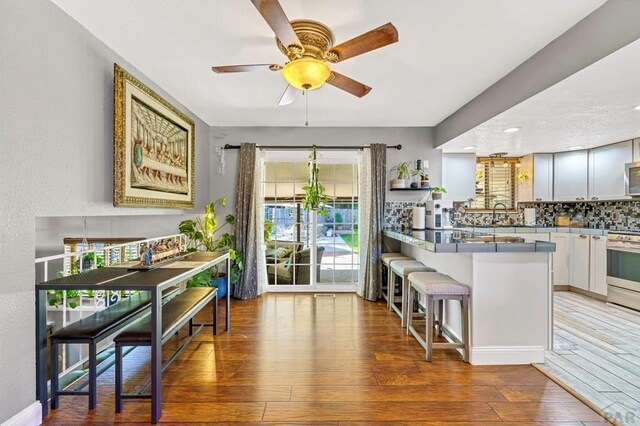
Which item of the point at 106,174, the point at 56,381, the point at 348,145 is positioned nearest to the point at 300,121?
the point at 348,145

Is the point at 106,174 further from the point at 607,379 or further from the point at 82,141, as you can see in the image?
the point at 607,379

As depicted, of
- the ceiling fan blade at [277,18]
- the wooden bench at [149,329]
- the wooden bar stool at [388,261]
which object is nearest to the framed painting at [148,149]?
the wooden bench at [149,329]

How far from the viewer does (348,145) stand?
14.9 feet

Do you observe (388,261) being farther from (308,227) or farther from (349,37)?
(349,37)

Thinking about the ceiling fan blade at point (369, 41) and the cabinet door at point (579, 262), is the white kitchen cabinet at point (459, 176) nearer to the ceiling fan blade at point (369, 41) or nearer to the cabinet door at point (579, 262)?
the cabinet door at point (579, 262)

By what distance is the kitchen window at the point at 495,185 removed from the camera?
17.8ft

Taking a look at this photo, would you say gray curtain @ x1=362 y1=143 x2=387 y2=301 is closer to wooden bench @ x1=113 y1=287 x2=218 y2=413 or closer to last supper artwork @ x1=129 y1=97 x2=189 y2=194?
wooden bench @ x1=113 y1=287 x2=218 y2=413

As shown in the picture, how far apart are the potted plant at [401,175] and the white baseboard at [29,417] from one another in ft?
13.2

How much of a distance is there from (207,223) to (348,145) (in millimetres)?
2221

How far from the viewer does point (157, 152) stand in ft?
9.80

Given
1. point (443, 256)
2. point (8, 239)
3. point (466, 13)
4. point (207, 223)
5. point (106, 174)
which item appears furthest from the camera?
point (207, 223)

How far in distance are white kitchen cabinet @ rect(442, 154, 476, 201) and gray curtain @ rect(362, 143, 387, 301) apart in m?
1.08

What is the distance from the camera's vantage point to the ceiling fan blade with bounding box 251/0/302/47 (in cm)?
144

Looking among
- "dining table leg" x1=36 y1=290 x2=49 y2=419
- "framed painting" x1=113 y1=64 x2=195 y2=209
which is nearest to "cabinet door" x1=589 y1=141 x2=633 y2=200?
"framed painting" x1=113 y1=64 x2=195 y2=209
